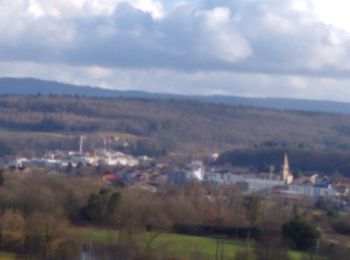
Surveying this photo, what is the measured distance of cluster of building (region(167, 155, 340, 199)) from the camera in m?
63.0

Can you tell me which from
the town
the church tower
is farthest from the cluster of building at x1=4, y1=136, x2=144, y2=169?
the church tower

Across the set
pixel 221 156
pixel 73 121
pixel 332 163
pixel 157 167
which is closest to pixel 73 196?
pixel 157 167

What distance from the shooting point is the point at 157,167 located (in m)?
80.0

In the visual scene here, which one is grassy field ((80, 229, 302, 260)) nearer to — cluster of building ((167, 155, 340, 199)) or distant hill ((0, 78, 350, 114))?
cluster of building ((167, 155, 340, 199))

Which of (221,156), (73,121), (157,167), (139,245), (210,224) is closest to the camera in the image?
(139,245)

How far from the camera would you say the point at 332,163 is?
272ft

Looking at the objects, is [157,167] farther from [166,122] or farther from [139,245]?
[139,245]

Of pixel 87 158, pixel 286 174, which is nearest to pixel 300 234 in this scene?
pixel 286 174

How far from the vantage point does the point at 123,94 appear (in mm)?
162250

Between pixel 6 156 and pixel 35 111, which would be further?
pixel 35 111

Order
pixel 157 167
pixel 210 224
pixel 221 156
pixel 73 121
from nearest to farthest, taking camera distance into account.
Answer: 1. pixel 210 224
2. pixel 157 167
3. pixel 221 156
4. pixel 73 121

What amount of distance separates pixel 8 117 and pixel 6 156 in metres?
24.0

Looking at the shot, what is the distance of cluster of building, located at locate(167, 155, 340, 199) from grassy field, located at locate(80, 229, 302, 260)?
2563cm

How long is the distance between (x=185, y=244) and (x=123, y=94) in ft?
427
